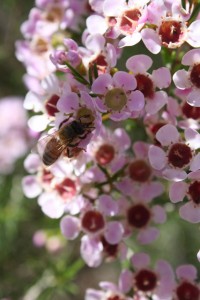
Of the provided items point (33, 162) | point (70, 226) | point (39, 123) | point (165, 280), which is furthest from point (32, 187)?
point (165, 280)

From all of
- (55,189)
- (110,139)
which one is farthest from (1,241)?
(110,139)

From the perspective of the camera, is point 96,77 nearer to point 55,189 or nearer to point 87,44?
point 87,44

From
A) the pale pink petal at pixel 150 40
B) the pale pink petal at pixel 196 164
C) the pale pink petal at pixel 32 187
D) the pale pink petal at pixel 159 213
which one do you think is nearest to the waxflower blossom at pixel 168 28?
the pale pink petal at pixel 150 40

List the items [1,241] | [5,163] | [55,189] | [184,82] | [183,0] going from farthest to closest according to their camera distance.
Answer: [5,163] < [1,241] < [55,189] < [183,0] < [184,82]

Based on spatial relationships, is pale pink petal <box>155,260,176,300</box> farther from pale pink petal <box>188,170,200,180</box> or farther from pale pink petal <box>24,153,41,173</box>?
pale pink petal <box>24,153,41,173</box>

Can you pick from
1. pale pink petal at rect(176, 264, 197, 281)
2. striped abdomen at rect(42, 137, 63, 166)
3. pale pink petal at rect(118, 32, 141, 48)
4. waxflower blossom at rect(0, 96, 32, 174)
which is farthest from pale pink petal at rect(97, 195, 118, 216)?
waxflower blossom at rect(0, 96, 32, 174)

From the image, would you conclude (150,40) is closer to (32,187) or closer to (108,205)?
(108,205)
